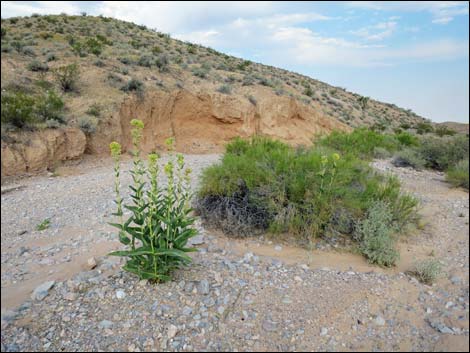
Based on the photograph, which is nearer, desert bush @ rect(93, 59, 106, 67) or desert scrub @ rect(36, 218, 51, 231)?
desert scrub @ rect(36, 218, 51, 231)

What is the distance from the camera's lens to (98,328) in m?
2.58

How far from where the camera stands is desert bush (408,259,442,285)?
314 centimetres

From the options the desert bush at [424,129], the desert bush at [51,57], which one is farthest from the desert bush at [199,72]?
the desert bush at [424,129]

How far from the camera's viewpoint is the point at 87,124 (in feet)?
32.8

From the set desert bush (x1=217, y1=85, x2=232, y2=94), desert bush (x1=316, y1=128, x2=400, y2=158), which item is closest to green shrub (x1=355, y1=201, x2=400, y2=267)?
desert bush (x1=316, y1=128, x2=400, y2=158)

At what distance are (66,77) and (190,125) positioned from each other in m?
5.20

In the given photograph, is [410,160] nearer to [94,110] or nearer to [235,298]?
[235,298]

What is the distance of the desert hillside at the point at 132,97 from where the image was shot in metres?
9.41

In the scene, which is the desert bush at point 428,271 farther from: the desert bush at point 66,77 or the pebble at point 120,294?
the desert bush at point 66,77

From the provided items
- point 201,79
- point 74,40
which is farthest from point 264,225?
point 74,40

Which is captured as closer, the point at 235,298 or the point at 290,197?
the point at 235,298

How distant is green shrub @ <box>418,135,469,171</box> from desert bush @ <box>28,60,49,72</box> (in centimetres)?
975

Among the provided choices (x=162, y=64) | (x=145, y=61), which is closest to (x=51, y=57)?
(x=145, y=61)

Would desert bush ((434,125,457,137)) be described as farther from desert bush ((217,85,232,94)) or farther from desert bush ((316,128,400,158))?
desert bush ((217,85,232,94))
